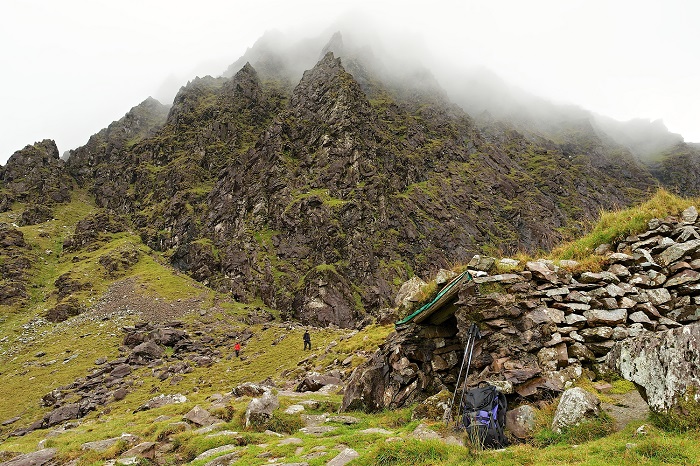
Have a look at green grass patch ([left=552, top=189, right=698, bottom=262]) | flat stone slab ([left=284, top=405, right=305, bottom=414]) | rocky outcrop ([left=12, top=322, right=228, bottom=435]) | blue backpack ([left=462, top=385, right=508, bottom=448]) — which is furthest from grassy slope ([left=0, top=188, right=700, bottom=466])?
rocky outcrop ([left=12, top=322, right=228, bottom=435])

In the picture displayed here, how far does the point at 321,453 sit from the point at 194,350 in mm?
45200

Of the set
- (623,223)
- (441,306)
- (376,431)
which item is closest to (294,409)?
(376,431)

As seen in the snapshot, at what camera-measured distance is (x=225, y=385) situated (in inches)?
1319

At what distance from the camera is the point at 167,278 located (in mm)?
83812

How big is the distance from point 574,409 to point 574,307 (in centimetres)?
429

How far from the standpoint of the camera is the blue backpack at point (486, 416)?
29.9ft

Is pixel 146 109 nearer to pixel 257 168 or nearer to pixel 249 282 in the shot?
pixel 257 168

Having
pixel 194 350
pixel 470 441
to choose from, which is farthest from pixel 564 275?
pixel 194 350

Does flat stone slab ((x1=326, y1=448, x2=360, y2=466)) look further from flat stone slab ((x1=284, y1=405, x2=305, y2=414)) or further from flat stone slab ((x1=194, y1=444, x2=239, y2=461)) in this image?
flat stone slab ((x1=284, y1=405, x2=305, y2=414))

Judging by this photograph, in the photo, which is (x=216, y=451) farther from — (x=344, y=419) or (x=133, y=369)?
(x=133, y=369)

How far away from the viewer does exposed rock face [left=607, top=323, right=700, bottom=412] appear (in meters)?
6.90

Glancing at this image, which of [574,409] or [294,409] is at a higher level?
[574,409]

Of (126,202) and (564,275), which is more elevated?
(126,202)

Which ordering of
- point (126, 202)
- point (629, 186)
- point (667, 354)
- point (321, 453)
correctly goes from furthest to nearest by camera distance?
1. point (629, 186)
2. point (126, 202)
3. point (321, 453)
4. point (667, 354)
